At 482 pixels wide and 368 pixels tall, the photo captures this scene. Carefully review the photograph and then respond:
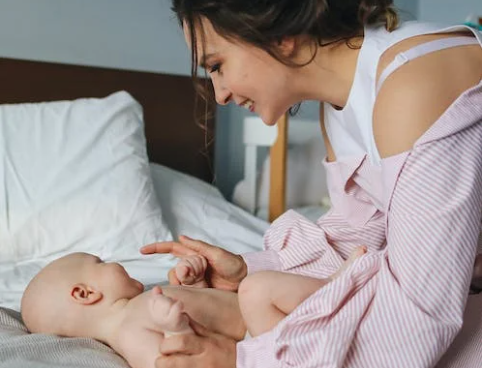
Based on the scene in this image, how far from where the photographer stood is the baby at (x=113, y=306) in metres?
0.83

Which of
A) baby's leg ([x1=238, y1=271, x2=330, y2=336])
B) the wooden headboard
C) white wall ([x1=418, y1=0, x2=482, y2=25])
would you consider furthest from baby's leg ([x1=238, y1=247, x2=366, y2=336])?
white wall ([x1=418, y1=0, x2=482, y2=25])

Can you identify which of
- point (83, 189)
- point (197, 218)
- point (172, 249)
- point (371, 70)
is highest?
point (371, 70)

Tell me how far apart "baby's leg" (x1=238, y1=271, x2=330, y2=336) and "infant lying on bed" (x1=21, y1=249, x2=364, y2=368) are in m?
0.05

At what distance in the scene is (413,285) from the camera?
2.16 feet

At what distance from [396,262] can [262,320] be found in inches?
7.2

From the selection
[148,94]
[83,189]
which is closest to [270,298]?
[83,189]

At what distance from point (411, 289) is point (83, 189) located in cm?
115

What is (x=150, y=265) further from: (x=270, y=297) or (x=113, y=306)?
(x=270, y=297)

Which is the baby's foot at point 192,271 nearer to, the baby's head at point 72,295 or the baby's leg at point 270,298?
the baby's head at point 72,295

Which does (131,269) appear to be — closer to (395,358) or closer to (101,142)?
(101,142)

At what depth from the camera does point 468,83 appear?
2.42 feet

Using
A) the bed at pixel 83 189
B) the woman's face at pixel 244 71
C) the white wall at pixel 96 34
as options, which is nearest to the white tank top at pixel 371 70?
the woman's face at pixel 244 71

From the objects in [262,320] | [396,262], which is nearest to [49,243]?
[262,320]

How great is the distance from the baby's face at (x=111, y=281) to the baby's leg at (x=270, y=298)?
0.92ft
